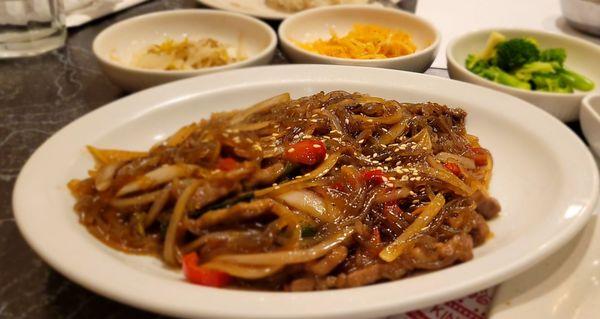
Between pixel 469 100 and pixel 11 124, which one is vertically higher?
pixel 469 100

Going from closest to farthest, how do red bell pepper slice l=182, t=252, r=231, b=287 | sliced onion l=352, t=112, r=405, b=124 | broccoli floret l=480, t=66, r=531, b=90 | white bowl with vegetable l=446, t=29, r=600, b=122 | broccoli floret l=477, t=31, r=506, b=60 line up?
red bell pepper slice l=182, t=252, r=231, b=287
sliced onion l=352, t=112, r=405, b=124
white bowl with vegetable l=446, t=29, r=600, b=122
broccoli floret l=480, t=66, r=531, b=90
broccoli floret l=477, t=31, r=506, b=60

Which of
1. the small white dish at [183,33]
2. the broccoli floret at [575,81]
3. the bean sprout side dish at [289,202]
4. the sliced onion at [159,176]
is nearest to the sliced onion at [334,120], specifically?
the bean sprout side dish at [289,202]

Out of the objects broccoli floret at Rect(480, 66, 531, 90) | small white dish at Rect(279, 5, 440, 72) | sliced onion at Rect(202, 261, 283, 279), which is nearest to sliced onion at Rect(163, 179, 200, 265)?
sliced onion at Rect(202, 261, 283, 279)

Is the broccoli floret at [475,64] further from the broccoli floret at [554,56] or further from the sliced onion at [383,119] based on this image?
the sliced onion at [383,119]

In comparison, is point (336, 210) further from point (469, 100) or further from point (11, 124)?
point (11, 124)

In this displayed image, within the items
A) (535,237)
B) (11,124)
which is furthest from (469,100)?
(11,124)

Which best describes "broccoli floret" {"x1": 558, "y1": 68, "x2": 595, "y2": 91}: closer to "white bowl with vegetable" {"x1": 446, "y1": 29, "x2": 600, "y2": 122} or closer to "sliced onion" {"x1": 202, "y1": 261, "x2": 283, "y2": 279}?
"white bowl with vegetable" {"x1": 446, "y1": 29, "x2": 600, "y2": 122}

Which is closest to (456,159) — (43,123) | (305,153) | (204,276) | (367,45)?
(305,153)
